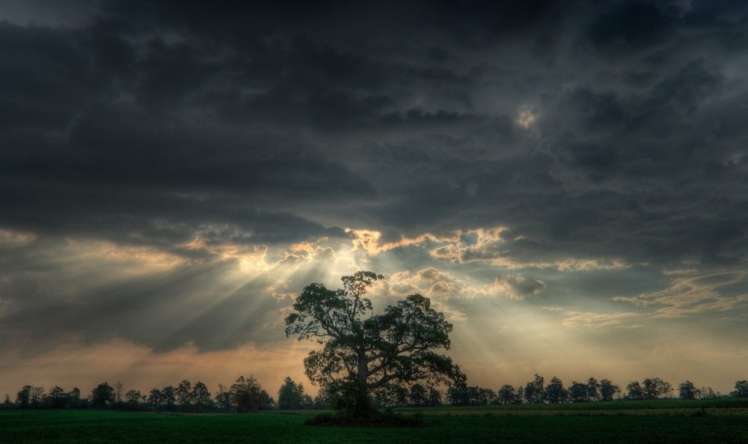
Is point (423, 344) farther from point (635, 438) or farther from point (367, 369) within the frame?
point (635, 438)

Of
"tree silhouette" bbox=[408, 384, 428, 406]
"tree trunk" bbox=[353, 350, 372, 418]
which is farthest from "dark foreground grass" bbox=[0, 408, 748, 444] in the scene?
"tree silhouette" bbox=[408, 384, 428, 406]

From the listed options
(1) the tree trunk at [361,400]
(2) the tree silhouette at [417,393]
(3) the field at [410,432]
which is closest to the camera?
(3) the field at [410,432]

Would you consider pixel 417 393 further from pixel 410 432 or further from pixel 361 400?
pixel 410 432

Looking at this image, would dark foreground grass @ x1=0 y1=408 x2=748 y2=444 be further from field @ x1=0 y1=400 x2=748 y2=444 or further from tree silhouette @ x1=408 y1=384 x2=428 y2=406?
tree silhouette @ x1=408 y1=384 x2=428 y2=406

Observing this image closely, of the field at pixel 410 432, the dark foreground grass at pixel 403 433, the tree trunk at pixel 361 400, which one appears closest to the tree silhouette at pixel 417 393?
the field at pixel 410 432

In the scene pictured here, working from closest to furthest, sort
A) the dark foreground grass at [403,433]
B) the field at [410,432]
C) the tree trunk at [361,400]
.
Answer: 1. the dark foreground grass at [403,433]
2. the field at [410,432]
3. the tree trunk at [361,400]

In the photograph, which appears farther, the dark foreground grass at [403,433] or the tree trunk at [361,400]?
the tree trunk at [361,400]

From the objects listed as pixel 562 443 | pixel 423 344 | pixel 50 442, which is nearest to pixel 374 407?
pixel 423 344

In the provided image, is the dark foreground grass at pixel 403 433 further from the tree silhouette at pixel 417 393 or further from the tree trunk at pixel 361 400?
the tree silhouette at pixel 417 393

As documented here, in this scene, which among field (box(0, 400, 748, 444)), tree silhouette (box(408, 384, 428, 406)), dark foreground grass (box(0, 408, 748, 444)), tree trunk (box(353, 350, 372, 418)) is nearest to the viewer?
dark foreground grass (box(0, 408, 748, 444))

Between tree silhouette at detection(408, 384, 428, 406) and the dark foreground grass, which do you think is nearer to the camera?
the dark foreground grass

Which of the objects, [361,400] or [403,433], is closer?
[403,433]

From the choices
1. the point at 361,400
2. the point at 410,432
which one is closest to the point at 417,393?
the point at 361,400

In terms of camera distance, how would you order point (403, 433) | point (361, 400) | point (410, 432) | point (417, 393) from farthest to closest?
point (417, 393), point (361, 400), point (410, 432), point (403, 433)
